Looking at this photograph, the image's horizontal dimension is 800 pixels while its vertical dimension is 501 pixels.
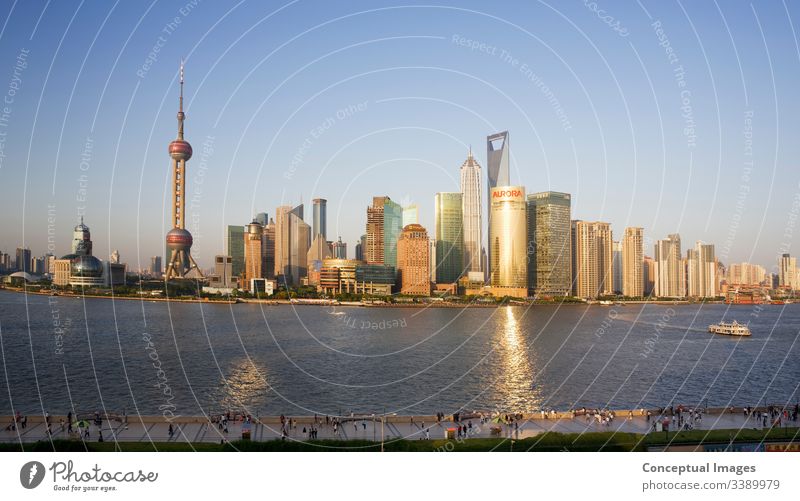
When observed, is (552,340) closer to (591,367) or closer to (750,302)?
(591,367)

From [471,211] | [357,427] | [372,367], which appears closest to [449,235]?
[471,211]

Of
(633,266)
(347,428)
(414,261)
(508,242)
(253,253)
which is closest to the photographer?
(347,428)

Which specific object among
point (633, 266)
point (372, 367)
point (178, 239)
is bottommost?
point (372, 367)

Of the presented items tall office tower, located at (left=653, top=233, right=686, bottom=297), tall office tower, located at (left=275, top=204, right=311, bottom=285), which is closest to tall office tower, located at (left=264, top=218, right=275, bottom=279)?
tall office tower, located at (left=275, top=204, right=311, bottom=285)

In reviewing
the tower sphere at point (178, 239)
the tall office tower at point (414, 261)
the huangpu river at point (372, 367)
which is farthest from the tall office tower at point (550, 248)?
the tower sphere at point (178, 239)

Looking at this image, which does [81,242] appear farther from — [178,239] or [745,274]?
[745,274]

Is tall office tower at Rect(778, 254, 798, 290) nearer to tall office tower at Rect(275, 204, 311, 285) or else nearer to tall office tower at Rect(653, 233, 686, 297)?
tall office tower at Rect(653, 233, 686, 297)
